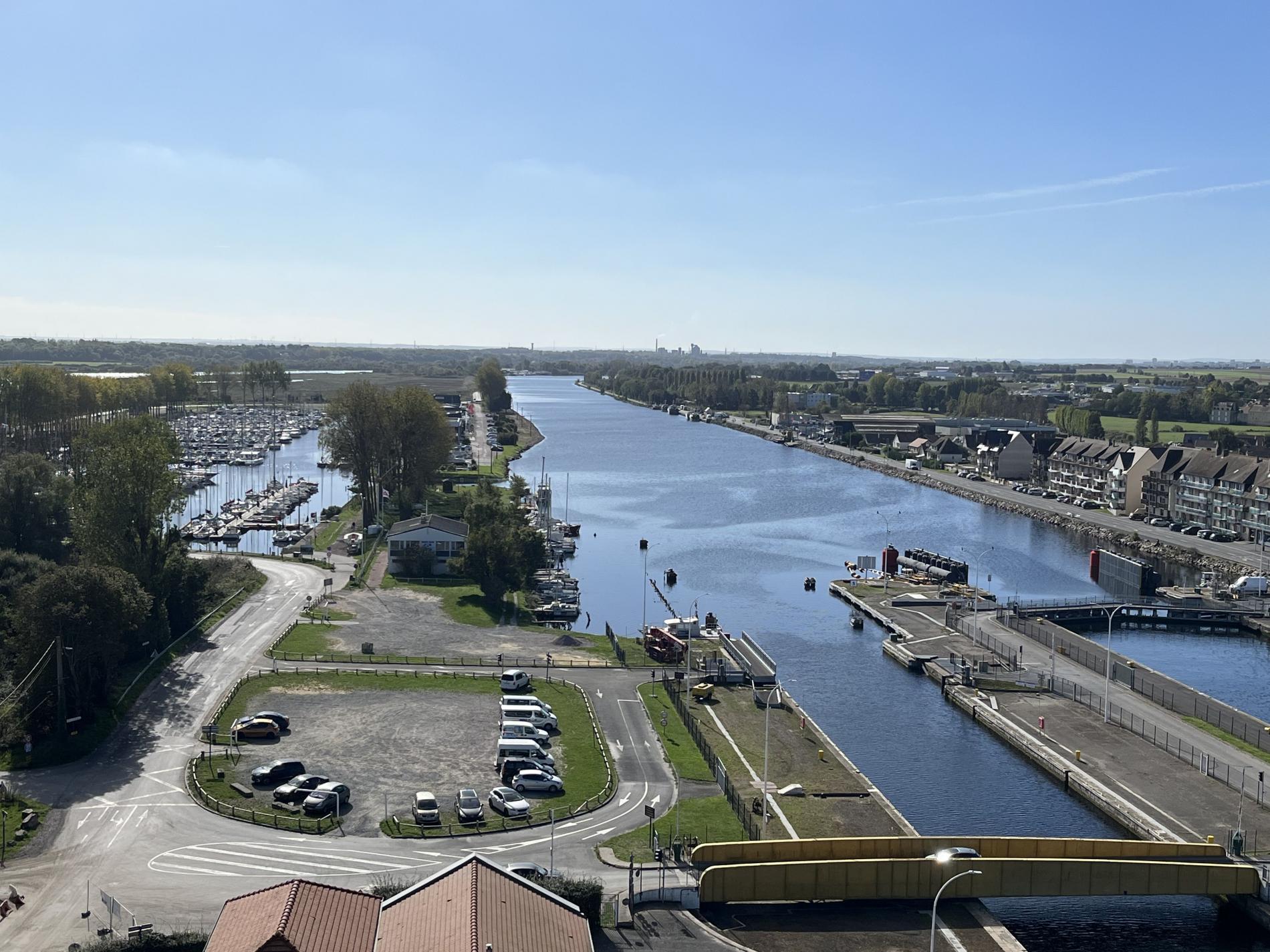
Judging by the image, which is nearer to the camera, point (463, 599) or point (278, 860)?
point (278, 860)

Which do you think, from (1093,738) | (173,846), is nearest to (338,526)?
(173,846)

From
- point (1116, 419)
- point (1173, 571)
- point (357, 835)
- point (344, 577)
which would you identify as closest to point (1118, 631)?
point (1173, 571)

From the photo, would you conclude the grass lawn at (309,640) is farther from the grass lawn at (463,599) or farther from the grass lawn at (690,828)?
the grass lawn at (690,828)

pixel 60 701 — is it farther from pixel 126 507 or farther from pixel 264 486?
pixel 264 486

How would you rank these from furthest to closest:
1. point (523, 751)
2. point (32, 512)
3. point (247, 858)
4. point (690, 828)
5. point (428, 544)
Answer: point (428, 544) → point (32, 512) → point (523, 751) → point (690, 828) → point (247, 858)

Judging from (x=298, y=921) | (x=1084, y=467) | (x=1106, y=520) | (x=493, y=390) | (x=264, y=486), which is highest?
(x=493, y=390)

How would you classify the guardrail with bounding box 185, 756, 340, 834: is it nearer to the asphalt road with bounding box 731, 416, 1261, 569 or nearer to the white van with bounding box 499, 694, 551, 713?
the white van with bounding box 499, 694, 551, 713

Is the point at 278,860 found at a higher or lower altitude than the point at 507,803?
lower

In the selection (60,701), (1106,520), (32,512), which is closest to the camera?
(60,701)
